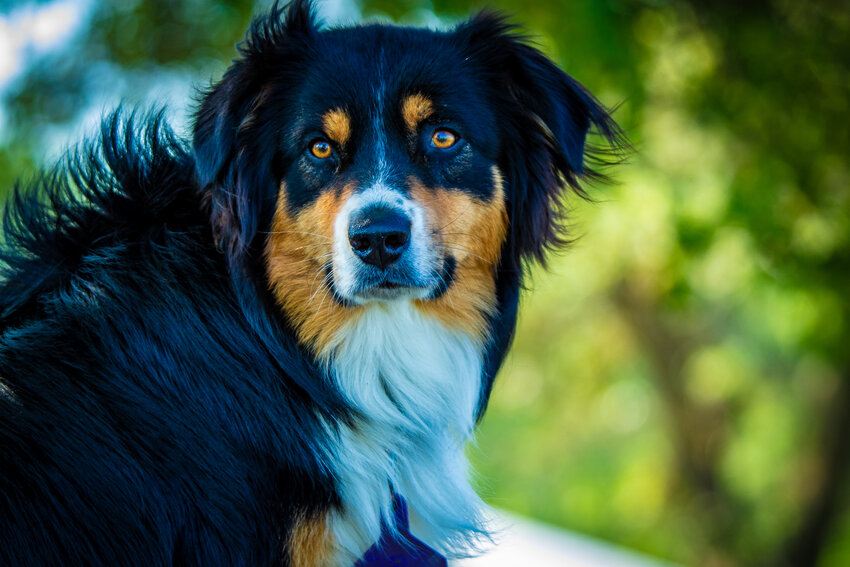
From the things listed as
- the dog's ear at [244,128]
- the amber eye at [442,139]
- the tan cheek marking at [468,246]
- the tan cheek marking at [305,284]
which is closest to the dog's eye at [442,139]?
the amber eye at [442,139]

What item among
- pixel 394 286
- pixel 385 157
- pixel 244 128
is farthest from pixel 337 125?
pixel 394 286

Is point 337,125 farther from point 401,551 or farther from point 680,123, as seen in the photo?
point 680,123

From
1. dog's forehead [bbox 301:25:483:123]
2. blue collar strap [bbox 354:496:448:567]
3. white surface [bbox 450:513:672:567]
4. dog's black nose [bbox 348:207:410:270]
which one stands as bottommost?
white surface [bbox 450:513:672:567]

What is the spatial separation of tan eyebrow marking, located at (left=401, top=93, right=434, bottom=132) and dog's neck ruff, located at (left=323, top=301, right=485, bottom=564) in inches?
24.1

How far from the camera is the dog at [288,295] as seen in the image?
7.79 ft

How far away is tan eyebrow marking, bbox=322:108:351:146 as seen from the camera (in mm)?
2637

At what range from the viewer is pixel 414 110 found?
2.66m

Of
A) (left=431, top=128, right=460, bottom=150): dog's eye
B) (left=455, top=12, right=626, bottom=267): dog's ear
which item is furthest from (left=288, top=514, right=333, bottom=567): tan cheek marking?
(left=431, top=128, right=460, bottom=150): dog's eye

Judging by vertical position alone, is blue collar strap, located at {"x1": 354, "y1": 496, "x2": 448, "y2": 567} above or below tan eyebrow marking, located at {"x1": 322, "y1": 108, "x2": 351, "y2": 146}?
below

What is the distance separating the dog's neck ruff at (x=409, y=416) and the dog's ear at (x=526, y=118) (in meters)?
0.45

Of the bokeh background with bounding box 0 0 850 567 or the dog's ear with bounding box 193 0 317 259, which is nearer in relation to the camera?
the dog's ear with bounding box 193 0 317 259

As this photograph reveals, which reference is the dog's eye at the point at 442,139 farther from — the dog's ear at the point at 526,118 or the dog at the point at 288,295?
the dog's ear at the point at 526,118

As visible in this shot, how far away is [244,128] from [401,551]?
1535 mm

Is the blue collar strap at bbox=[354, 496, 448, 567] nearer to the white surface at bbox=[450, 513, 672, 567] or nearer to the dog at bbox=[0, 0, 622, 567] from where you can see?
the dog at bbox=[0, 0, 622, 567]
